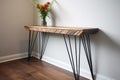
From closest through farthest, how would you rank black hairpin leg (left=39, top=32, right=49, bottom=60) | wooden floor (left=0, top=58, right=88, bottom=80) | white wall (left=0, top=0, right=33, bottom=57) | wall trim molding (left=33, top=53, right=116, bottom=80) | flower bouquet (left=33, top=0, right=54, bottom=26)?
wall trim molding (left=33, top=53, right=116, bottom=80) → wooden floor (left=0, top=58, right=88, bottom=80) → flower bouquet (left=33, top=0, right=54, bottom=26) → white wall (left=0, top=0, right=33, bottom=57) → black hairpin leg (left=39, top=32, right=49, bottom=60)

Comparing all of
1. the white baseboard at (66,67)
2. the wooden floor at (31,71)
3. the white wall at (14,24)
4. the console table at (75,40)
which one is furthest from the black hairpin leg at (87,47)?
the white wall at (14,24)

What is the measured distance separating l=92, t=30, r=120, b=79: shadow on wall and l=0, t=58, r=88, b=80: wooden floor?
39 centimetres

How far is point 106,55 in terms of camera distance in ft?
6.38

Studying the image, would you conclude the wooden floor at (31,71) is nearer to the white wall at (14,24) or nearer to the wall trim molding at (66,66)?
the wall trim molding at (66,66)

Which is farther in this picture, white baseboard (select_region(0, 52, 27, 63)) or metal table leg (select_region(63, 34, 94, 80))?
white baseboard (select_region(0, 52, 27, 63))

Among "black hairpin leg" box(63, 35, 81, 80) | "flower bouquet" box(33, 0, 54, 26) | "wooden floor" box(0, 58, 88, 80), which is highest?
"flower bouquet" box(33, 0, 54, 26)

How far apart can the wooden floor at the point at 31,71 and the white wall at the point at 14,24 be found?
0.35 metres

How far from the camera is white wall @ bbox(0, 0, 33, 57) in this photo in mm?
2850

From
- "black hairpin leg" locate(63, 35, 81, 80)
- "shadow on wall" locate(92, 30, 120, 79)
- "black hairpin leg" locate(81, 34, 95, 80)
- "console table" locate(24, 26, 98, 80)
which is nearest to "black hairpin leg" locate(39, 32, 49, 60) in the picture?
"console table" locate(24, 26, 98, 80)

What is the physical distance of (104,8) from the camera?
190 cm

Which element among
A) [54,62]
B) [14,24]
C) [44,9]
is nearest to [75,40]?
[54,62]

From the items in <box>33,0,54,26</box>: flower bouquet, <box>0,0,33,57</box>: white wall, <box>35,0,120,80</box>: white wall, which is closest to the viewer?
<box>35,0,120,80</box>: white wall

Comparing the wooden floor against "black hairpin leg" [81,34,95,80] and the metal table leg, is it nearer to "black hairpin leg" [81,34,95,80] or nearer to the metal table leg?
the metal table leg

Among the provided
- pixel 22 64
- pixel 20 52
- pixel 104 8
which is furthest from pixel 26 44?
pixel 104 8
